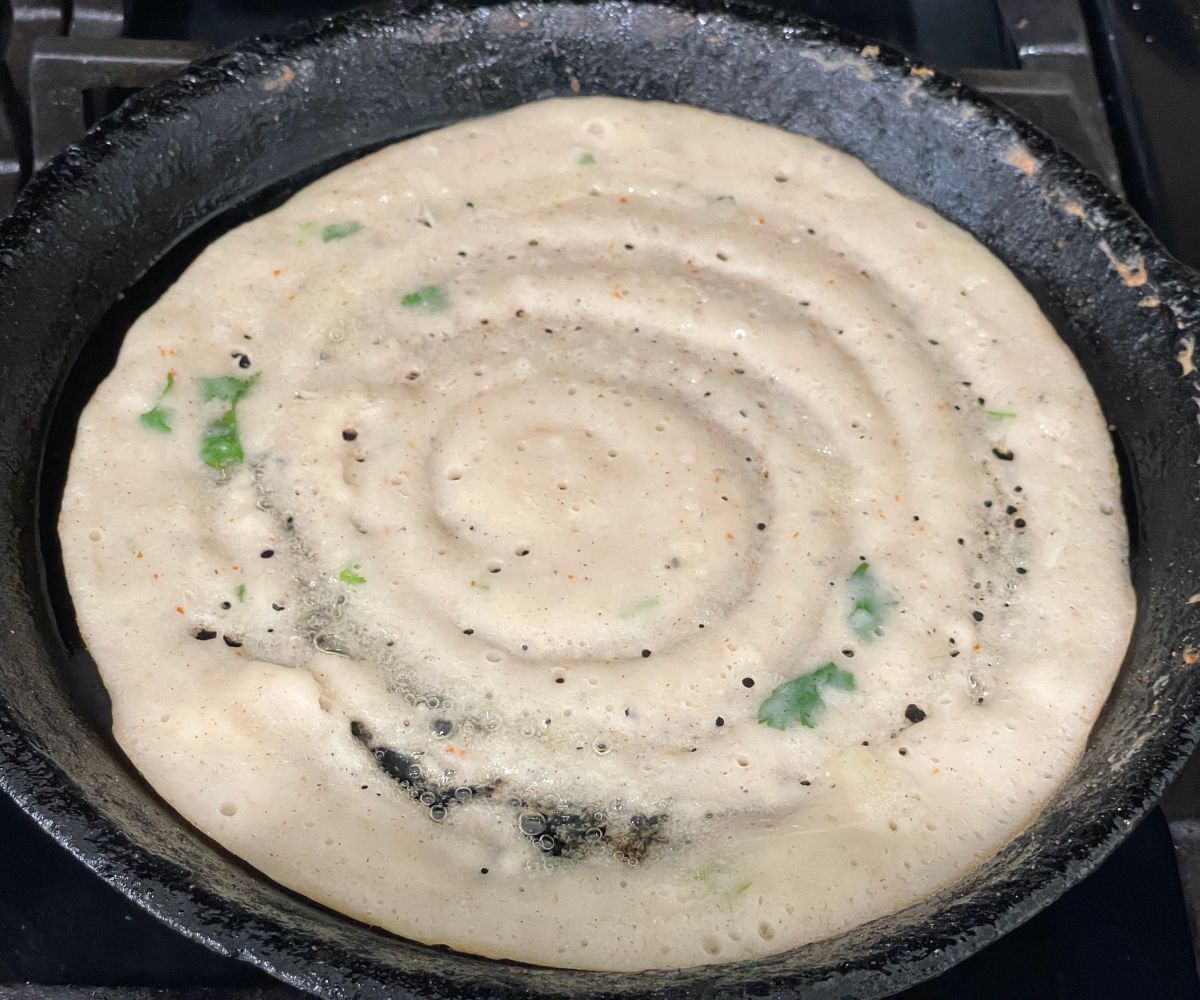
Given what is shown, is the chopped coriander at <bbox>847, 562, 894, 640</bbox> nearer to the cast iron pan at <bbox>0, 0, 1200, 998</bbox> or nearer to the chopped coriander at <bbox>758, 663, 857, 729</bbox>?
the chopped coriander at <bbox>758, 663, 857, 729</bbox>

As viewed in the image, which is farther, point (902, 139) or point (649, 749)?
point (902, 139)

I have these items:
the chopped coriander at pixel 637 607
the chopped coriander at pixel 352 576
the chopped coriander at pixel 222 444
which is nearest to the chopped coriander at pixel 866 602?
the chopped coriander at pixel 637 607

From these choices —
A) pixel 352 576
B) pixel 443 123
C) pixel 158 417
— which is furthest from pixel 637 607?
pixel 443 123

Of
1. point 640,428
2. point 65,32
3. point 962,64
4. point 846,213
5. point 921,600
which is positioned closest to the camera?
point 921,600

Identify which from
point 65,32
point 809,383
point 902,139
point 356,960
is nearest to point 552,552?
point 809,383

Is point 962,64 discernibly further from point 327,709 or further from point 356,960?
point 356,960

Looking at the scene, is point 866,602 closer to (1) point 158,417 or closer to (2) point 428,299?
(2) point 428,299
